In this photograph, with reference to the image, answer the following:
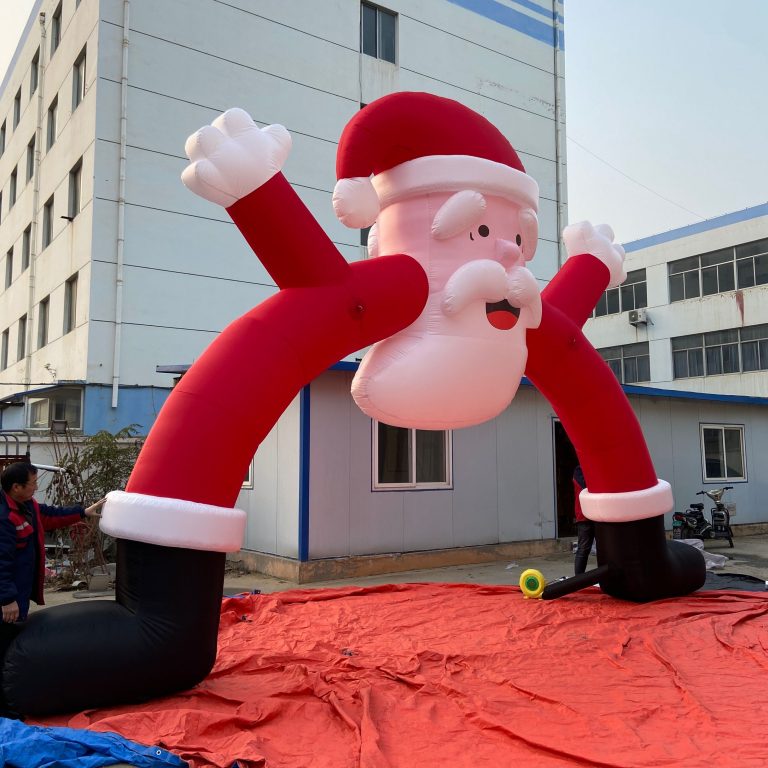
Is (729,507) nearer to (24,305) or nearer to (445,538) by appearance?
(445,538)

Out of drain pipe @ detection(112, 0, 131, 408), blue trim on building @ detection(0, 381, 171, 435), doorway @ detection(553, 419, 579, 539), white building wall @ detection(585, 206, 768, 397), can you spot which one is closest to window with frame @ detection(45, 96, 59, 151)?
drain pipe @ detection(112, 0, 131, 408)

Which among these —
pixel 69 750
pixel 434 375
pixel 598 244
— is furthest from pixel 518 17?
pixel 69 750

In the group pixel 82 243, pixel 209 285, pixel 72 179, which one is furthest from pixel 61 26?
pixel 209 285

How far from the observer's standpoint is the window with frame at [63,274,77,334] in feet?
50.2

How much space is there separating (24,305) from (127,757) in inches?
684

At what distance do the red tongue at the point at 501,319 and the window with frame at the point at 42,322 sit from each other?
1458 cm

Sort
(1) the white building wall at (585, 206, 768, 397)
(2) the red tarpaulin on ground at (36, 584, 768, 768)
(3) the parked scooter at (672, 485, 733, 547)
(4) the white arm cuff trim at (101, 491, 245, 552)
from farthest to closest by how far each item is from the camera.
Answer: (1) the white building wall at (585, 206, 768, 397) → (3) the parked scooter at (672, 485, 733, 547) → (4) the white arm cuff trim at (101, 491, 245, 552) → (2) the red tarpaulin on ground at (36, 584, 768, 768)

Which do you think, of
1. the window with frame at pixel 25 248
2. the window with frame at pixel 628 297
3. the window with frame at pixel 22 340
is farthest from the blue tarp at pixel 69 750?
the window with frame at pixel 628 297

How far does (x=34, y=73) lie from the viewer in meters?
19.6

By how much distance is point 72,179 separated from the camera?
15.8 m

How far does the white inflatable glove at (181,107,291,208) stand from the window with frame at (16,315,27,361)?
1611cm

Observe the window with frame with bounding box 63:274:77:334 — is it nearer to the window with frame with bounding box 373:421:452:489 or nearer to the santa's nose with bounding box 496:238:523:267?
the window with frame with bounding box 373:421:452:489

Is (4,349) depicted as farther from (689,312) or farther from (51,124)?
(689,312)

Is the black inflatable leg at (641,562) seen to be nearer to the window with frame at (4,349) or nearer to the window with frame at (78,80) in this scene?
the window with frame at (78,80)
